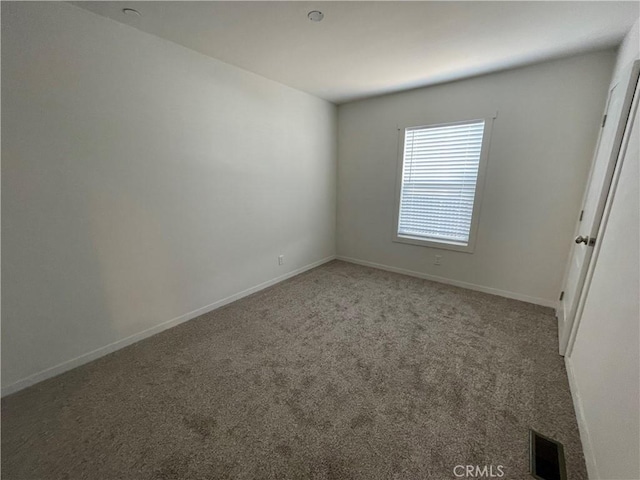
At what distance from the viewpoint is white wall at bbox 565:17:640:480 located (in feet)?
3.23

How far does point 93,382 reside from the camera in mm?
1762

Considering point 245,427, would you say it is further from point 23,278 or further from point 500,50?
point 500,50

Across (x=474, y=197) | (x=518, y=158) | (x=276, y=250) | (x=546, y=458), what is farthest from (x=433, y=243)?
(x=546, y=458)

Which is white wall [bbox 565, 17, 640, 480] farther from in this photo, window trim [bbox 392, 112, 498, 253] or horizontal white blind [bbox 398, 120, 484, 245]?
horizontal white blind [bbox 398, 120, 484, 245]

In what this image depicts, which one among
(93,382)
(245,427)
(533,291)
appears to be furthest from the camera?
(533,291)

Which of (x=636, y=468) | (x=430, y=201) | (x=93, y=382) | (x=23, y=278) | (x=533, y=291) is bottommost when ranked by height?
(x=93, y=382)

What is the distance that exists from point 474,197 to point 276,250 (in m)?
2.49

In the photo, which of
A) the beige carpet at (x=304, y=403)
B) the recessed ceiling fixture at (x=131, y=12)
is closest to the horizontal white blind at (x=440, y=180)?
the beige carpet at (x=304, y=403)

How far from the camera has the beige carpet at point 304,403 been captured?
1.26 metres

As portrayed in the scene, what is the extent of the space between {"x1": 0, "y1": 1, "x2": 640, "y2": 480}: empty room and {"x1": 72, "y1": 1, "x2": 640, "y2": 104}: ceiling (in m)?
0.02

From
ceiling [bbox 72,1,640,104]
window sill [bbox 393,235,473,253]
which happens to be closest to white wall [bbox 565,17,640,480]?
ceiling [bbox 72,1,640,104]

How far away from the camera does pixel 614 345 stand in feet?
3.90

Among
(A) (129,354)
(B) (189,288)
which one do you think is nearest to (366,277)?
(B) (189,288)

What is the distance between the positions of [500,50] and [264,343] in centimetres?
319
